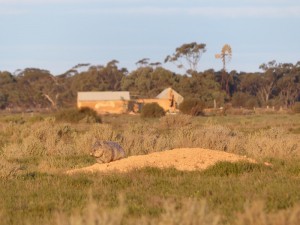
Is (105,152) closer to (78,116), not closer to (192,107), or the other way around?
(78,116)

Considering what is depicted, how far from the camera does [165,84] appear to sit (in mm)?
87062

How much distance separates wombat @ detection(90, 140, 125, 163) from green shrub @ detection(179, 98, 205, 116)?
40699 mm

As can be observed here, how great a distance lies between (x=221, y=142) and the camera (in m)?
19.2

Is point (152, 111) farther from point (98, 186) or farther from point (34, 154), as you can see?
point (98, 186)

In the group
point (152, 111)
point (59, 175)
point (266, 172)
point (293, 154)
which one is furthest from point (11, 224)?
point (152, 111)

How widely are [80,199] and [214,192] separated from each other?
204 centimetres

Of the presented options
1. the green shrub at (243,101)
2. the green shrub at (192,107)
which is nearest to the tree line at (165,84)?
the green shrub at (243,101)

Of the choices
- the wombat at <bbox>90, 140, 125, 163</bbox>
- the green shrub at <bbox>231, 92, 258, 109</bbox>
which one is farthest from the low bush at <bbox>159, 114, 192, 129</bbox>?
the green shrub at <bbox>231, 92, 258, 109</bbox>

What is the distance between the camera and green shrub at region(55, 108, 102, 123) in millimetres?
42803

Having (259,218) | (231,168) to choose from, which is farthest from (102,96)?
(259,218)

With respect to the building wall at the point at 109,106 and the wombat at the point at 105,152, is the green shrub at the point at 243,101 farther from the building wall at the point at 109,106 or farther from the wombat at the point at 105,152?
the wombat at the point at 105,152

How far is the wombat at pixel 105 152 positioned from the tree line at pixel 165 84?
65.3 metres

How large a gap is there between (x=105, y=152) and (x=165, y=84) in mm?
72242

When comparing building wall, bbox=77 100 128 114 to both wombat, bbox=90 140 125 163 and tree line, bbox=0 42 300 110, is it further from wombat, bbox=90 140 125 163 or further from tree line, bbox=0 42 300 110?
wombat, bbox=90 140 125 163
